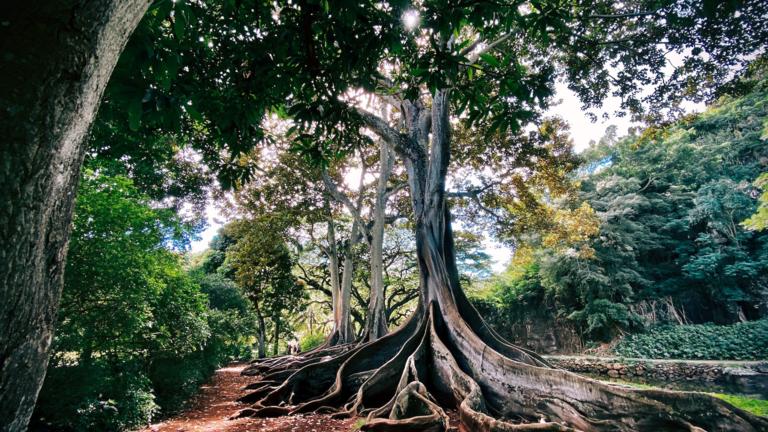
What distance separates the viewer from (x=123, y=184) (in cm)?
563

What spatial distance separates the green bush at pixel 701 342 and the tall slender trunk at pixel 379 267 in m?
13.4

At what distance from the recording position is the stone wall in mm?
10781

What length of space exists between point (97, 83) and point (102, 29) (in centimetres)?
15

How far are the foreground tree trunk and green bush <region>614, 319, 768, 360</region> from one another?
1481 centimetres

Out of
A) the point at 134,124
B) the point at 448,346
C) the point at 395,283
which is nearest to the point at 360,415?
the point at 448,346

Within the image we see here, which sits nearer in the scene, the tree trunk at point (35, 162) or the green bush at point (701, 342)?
the tree trunk at point (35, 162)

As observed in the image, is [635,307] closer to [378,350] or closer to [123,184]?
[378,350]

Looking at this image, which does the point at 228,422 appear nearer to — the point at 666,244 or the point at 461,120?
the point at 461,120

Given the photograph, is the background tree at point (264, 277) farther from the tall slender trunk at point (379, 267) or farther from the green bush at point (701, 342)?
the green bush at point (701, 342)

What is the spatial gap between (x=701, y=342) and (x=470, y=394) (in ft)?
59.8

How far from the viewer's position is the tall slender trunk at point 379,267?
1148 cm

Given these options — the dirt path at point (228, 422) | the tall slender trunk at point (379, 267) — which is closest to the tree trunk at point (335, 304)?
the tall slender trunk at point (379, 267)

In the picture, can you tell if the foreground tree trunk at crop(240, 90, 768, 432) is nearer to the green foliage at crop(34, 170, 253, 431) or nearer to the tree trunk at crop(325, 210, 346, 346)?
the green foliage at crop(34, 170, 253, 431)

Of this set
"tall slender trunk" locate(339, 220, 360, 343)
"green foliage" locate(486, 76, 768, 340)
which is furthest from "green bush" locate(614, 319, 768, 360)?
"tall slender trunk" locate(339, 220, 360, 343)
